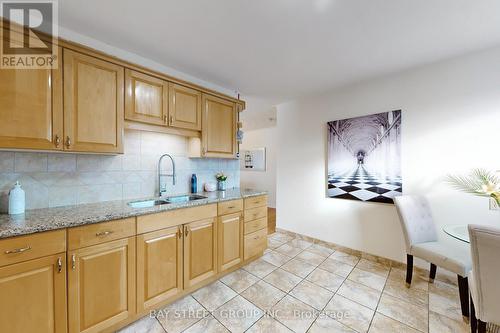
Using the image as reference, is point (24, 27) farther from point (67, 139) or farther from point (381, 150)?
point (381, 150)

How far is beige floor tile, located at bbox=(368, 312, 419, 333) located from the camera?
1503 mm

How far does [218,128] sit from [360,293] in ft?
7.77

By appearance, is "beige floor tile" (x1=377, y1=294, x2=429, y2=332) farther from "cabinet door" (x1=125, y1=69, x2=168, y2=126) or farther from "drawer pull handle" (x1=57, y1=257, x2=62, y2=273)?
"cabinet door" (x1=125, y1=69, x2=168, y2=126)

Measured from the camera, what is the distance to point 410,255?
1.99 metres

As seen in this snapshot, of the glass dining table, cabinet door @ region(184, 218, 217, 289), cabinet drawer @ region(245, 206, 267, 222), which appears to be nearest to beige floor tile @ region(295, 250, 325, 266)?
cabinet drawer @ region(245, 206, 267, 222)

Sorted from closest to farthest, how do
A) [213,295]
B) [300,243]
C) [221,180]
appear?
[213,295] < [221,180] < [300,243]

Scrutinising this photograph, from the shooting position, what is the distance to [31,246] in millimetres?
1131

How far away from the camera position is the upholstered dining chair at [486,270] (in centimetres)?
107

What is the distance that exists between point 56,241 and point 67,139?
73 centimetres

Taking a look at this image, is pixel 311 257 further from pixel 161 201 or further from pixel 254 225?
pixel 161 201

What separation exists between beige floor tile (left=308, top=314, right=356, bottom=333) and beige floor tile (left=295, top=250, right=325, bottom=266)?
95 centimetres

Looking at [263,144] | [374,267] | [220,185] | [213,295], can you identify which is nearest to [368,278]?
[374,267]

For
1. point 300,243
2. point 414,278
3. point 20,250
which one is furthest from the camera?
point 300,243

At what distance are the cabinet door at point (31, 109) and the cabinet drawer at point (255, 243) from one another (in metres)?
2.02
